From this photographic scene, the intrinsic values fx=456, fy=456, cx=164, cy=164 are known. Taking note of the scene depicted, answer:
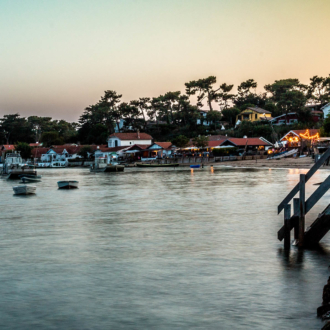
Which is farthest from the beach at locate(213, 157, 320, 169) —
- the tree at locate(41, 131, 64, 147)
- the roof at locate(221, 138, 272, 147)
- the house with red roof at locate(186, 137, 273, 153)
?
the tree at locate(41, 131, 64, 147)

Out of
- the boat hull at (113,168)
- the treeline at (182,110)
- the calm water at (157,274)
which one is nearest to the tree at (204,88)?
the treeline at (182,110)

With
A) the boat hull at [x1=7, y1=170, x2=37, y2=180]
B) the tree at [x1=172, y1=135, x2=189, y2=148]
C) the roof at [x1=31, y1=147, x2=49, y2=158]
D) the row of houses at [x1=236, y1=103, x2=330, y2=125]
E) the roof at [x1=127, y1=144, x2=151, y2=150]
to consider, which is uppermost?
the row of houses at [x1=236, y1=103, x2=330, y2=125]

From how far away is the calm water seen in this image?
963 cm

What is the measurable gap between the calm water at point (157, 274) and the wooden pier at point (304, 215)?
53 centimetres

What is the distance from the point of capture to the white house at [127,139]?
127 metres

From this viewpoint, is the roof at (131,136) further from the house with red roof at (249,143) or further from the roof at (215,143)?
the house with red roof at (249,143)

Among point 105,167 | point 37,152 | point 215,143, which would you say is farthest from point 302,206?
point 37,152

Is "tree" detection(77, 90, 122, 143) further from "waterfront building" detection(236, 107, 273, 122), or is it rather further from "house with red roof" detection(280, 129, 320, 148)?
"house with red roof" detection(280, 129, 320, 148)

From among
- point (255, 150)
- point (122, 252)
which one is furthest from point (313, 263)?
point (255, 150)

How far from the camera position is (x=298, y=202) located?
1402cm

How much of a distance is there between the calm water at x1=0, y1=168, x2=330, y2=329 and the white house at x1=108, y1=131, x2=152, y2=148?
333 feet

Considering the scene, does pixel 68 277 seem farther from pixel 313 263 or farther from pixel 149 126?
pixel 149 126

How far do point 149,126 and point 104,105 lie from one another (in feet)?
55.6

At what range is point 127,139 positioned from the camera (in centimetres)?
12762
